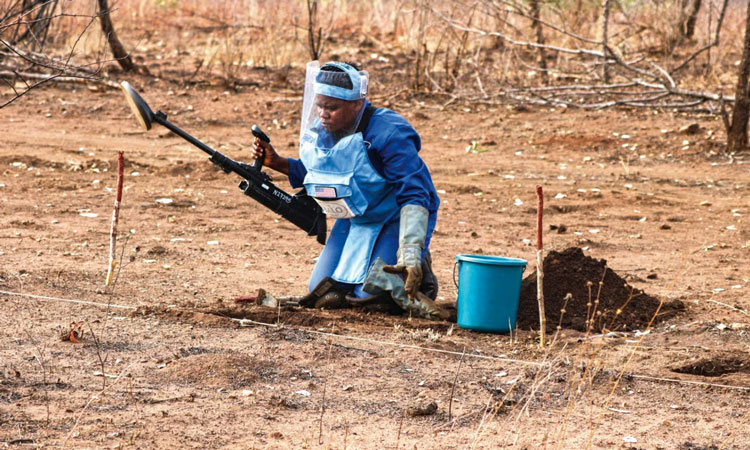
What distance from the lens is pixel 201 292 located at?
220 inches

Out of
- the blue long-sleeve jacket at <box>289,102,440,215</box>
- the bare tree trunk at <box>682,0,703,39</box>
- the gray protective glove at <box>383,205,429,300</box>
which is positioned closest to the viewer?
the gray protective glove at <box>383,205,429,300</box>

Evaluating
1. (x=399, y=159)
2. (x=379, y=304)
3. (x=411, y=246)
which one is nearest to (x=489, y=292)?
(x=411, y=246)

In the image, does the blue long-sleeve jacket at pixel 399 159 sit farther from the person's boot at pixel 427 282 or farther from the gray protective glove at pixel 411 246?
the person's boot at pixel 427 282

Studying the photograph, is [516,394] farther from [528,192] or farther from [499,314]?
[528,192]

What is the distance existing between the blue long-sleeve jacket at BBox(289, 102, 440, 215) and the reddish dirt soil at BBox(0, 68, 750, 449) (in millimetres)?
649

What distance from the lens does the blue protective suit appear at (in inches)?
194

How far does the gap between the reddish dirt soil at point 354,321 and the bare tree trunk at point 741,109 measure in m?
0.22

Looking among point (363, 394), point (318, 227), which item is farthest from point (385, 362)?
point (318, 227)

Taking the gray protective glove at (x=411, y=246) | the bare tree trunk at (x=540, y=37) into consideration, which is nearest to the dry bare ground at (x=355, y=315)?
the gray protective glove at (x=411, y=246)

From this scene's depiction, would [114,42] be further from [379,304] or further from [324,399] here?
[324,399]

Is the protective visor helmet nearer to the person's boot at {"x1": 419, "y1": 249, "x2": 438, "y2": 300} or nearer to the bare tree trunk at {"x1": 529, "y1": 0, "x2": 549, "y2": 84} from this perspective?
the person's boot at {"x1": 419, "y1": 249, "x2": 438, "y2": 300}

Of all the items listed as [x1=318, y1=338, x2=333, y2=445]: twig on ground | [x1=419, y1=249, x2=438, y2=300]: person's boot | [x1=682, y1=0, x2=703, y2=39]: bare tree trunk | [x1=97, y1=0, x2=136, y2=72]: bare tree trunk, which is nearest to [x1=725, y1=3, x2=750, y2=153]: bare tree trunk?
[x1=682, y1=0, x2=703, y2=39]: bare tree trunk

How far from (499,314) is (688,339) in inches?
36.3

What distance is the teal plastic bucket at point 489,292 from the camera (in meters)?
4.75
